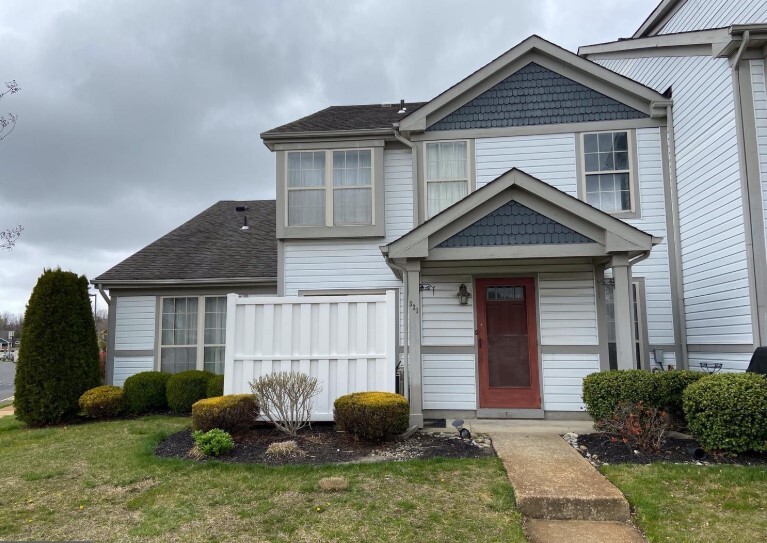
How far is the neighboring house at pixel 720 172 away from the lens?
677cm

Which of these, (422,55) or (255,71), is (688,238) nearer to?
(422,55)

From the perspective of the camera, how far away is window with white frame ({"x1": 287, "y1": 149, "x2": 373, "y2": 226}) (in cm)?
965

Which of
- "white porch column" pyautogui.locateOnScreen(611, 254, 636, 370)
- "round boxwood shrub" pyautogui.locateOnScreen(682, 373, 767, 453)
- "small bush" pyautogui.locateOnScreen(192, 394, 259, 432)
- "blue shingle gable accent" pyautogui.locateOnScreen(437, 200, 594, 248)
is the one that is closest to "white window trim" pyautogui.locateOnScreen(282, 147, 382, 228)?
"blue shingle gable accent" pyautogui.locateOnScreen(437, 200, 594, 248)

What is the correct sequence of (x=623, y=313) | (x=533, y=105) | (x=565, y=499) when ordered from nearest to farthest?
(x=565, y=499), (x=623, y=313), (x=533, y=105)

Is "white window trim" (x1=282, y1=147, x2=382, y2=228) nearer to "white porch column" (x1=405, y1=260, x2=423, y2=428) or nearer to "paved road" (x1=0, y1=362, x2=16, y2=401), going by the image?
"white porch column" (x1=405, y1=260, x2=423, y2=428)

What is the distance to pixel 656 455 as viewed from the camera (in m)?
5.59

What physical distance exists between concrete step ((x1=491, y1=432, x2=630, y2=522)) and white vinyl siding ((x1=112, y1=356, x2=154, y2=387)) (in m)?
8.17

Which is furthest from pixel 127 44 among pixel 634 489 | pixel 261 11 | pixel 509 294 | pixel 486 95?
pixel 634 489

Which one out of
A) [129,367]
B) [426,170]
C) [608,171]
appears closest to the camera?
[608,171]

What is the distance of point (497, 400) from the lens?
328 inches

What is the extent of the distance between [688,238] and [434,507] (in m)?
6.83

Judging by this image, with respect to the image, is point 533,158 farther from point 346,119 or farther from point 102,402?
point 102,402

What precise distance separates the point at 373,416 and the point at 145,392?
601 cm

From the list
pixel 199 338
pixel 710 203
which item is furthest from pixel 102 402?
pixel 710 203
